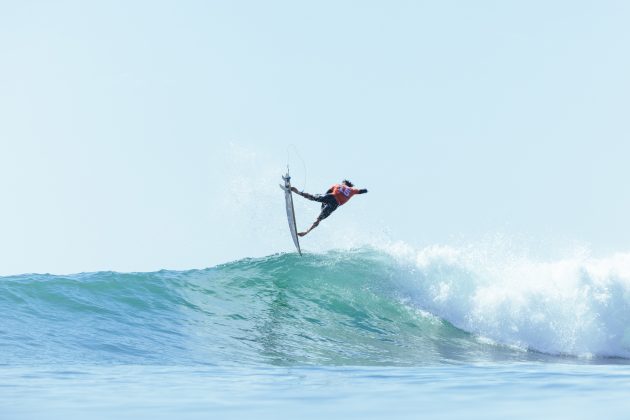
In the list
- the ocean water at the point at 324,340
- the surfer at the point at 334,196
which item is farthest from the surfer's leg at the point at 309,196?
the ocean water at the point at 324,340

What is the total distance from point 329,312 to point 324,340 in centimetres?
239

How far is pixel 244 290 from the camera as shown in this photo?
1700cm

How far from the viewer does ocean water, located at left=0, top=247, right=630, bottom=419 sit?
687 cm

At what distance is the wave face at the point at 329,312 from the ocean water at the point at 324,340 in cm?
4

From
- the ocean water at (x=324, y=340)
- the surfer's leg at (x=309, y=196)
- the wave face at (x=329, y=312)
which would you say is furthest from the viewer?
the surfer's leg at (x=309, y=196)

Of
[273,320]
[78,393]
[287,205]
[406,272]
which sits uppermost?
[287,205]

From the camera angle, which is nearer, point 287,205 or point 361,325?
point 361,325

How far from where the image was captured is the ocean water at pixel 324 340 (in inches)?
270

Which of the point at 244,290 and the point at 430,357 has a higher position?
the point at 244,290

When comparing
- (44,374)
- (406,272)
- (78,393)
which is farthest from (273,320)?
(78,393)

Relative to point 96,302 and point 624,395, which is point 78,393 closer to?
point 624,395

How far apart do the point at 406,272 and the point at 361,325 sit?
108 inches

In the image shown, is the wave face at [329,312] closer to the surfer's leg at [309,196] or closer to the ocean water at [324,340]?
the ocean water at [324,340]

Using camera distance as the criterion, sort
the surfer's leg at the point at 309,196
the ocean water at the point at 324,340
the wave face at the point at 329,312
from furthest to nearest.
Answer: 1. the surfer's leg at the point at 309,196
2. the wave face at the point at 329,312
3. the ocean water at the point at 324,340
